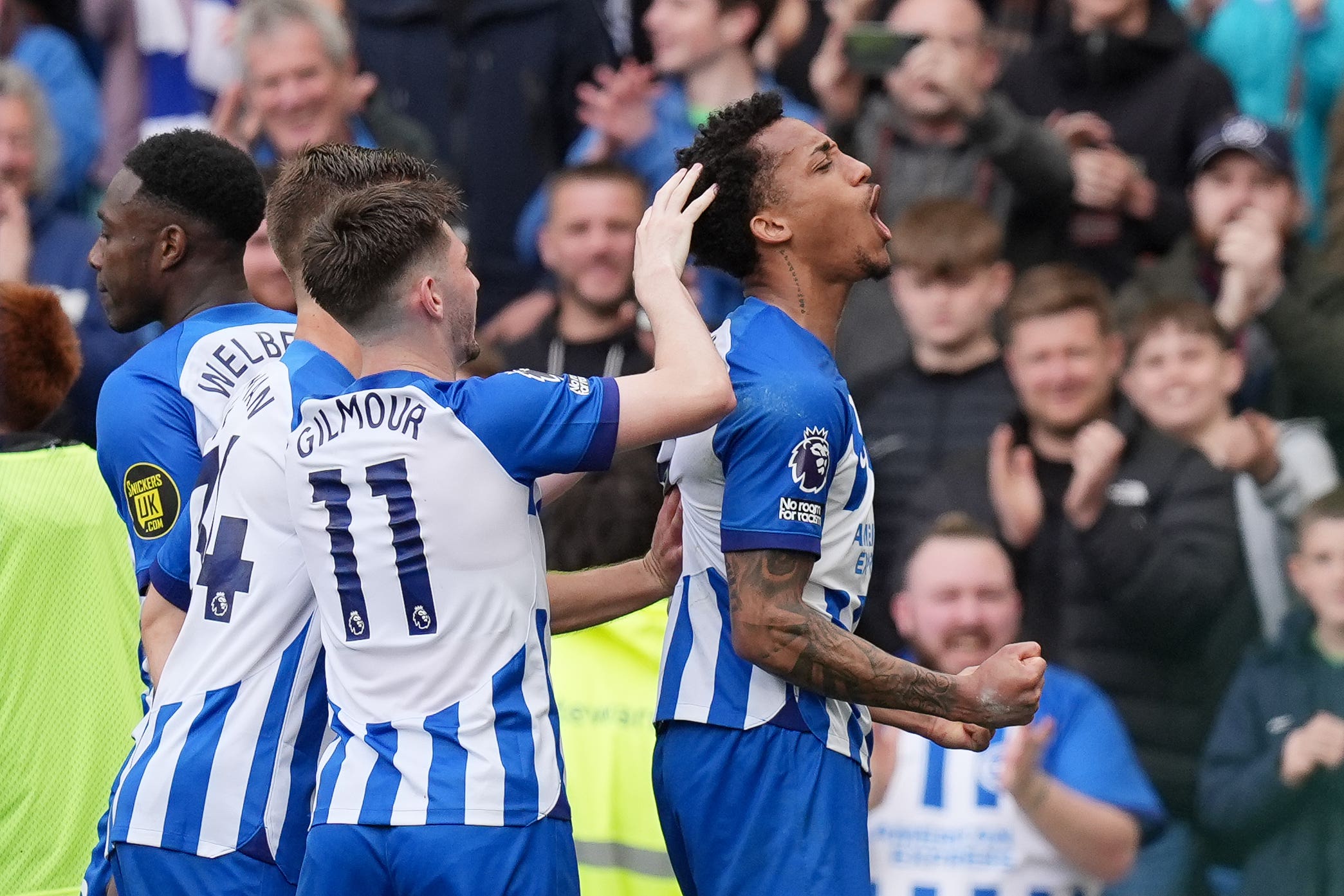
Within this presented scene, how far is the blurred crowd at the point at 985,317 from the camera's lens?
568cm

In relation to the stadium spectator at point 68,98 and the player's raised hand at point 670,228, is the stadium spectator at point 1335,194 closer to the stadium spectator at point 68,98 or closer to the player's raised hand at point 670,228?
the player's raised hand at point 670,228

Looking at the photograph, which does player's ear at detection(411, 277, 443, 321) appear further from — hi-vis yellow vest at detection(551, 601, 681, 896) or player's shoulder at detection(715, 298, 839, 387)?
hi-vis yellow vest at detection(551, 601, 681, 896)

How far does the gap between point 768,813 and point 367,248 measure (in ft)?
4.34

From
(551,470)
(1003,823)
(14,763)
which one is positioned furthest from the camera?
(1003,823)

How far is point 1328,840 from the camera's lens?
5801 mm

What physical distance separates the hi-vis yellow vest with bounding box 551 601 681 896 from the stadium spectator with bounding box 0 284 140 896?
4.07 ft

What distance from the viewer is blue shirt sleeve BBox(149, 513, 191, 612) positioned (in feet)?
11.9

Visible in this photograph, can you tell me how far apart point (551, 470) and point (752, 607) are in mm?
492

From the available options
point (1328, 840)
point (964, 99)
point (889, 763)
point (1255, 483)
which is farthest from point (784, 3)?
point (1328, 840)

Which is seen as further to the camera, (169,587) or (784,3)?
(784,3)

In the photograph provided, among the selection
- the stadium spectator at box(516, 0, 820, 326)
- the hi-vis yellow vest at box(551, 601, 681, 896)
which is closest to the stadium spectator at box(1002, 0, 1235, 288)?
the stadium spectator at box(516, 0, 820, 326)

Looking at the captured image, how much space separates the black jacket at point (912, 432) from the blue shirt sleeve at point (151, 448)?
10.3 feet

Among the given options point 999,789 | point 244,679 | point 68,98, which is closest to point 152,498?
point 244,679

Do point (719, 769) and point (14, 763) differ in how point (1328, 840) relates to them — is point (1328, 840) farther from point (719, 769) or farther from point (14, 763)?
point (14, 763)
